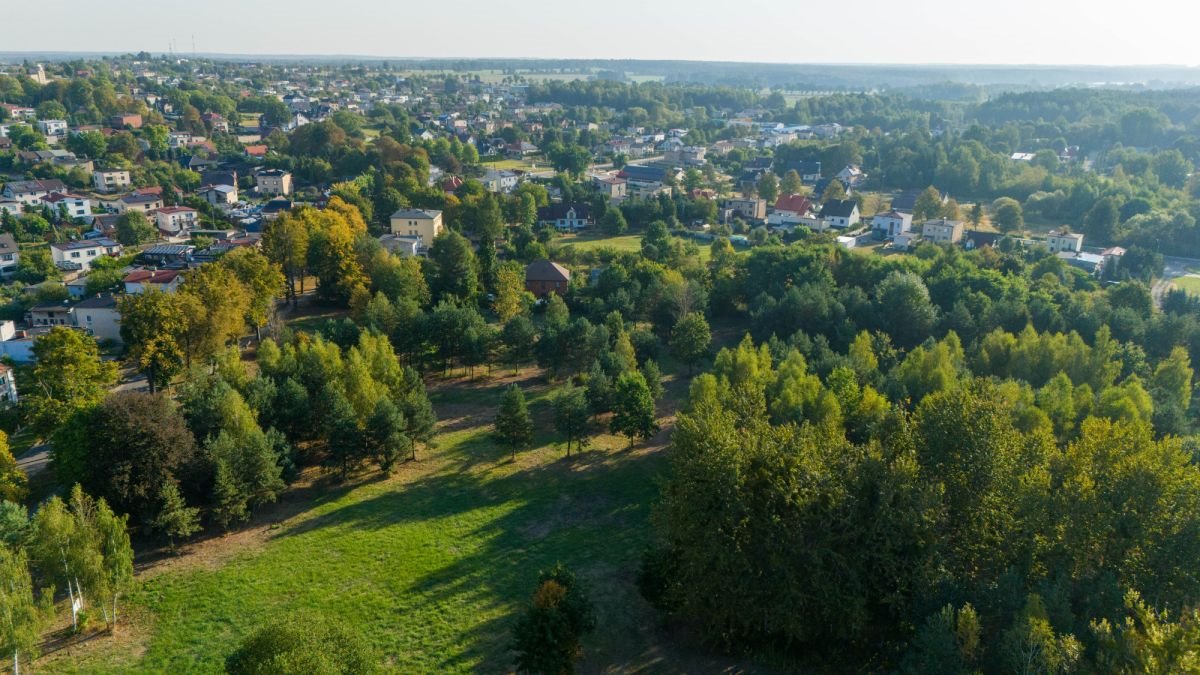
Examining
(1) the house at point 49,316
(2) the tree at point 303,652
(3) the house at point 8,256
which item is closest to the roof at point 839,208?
(1) the house at point 49,316

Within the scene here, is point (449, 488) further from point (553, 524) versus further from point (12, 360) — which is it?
point (12, 360)

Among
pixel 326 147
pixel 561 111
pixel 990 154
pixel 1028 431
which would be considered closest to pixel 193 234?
pixel 326 147

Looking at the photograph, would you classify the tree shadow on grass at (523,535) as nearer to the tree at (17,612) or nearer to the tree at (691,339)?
the tree at (17,612)

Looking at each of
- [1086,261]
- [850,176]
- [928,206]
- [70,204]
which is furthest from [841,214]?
[70,204]

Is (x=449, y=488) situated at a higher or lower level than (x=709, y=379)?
lower

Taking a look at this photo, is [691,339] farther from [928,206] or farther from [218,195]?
[218,195]
